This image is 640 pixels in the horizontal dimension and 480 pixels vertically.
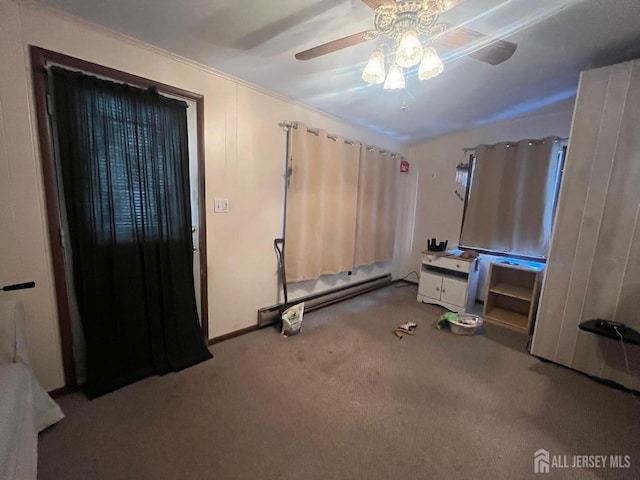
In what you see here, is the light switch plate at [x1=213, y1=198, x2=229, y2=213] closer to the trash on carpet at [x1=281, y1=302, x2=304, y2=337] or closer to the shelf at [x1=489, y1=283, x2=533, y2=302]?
the trash on carpet at [x1=281, y1=302, x2=304, y2=337]

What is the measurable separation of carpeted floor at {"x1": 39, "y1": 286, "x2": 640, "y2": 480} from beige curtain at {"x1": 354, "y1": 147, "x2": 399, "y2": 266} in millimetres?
1558

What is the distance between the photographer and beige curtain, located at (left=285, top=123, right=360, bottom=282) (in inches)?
106

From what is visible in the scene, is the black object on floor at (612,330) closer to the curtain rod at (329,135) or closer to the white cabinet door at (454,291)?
the white cabinet door at (454,291)

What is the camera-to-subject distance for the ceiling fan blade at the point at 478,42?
4.21 ft

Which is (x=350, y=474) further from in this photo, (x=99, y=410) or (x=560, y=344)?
(x=560, y=344)

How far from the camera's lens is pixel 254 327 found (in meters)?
2.66

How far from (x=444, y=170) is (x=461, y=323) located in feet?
7.33

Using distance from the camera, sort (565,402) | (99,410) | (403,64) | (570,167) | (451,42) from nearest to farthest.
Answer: (403,64)
(451,42)
(99,410)
(565,402)
(570,167)

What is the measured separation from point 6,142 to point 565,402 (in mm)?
3763

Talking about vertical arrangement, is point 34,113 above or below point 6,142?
above

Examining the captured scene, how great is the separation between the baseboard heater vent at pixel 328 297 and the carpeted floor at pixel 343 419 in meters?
0.31

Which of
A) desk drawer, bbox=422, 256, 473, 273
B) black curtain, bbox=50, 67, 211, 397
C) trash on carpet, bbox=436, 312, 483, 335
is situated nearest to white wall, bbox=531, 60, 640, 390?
trash on carpet, bbox=436, 312, 483, 335

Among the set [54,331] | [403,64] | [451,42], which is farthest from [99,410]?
[451,42]

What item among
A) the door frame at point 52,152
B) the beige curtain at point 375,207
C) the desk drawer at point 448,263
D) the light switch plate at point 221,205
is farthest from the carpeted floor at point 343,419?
the beige curtain at point 375,207
